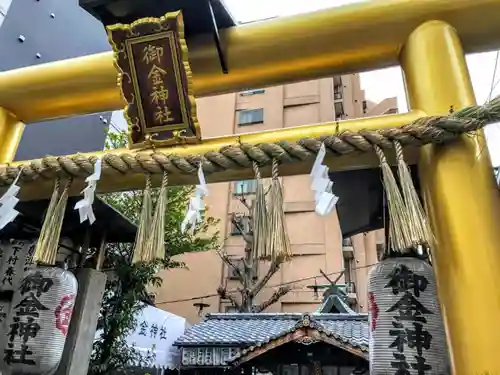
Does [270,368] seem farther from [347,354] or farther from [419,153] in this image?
[419,153]

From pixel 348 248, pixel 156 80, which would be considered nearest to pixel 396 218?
pixel 156 80

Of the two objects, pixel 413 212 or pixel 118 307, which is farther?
pixel 118 307

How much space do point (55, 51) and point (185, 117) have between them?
5.10 metres

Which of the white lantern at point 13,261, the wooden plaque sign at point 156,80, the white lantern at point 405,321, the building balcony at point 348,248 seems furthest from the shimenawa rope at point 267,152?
the building balcony at point 348,248

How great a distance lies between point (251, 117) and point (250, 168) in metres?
15.3

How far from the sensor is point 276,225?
1939 millimetres

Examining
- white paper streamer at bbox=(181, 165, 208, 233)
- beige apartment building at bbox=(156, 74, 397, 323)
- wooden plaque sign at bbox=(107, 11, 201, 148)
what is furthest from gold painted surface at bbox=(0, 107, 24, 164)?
beige apartment building at bbox=(156, 74, 397, 323)

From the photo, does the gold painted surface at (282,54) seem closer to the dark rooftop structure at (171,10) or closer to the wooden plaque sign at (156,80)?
the dark rooftop structure at (171,10)

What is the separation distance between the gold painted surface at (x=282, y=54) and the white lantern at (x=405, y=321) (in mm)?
1495

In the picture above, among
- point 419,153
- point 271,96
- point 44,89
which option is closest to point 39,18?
point 44,89

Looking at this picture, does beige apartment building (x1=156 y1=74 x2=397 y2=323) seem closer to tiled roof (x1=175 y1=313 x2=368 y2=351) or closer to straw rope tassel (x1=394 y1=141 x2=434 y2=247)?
tiled roof (x1=175 y1=313 x2=368 y2=351)

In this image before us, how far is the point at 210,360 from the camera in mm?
9281

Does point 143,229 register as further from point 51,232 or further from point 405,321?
point 405,321

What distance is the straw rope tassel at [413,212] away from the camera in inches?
65.6
